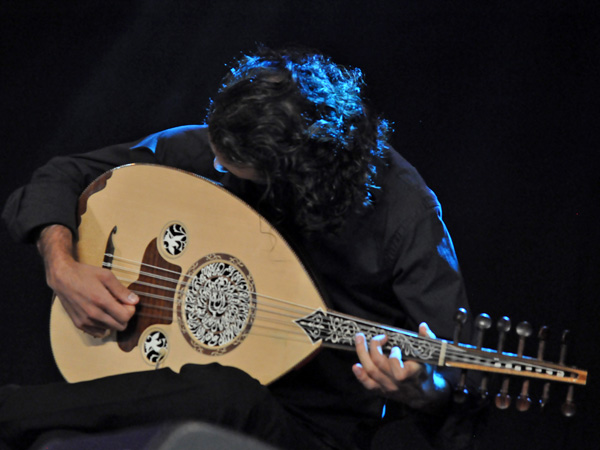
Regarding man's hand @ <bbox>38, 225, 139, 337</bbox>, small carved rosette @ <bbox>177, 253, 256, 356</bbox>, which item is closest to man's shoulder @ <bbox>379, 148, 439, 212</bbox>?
small carved rosette @ <bbox>177, 253, 256, 356</bbox>

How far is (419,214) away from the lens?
5.44 ft

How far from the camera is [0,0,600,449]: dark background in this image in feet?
6.32

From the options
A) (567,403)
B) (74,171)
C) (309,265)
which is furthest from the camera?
(74,171)

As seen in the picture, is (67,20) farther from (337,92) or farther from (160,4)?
(337,92)

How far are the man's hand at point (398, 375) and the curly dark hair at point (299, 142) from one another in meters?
0.36

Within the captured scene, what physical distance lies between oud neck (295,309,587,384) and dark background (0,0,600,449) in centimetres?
56

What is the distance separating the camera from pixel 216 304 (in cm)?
162

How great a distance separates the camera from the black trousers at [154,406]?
1.46m

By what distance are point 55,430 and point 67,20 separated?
1600 mm

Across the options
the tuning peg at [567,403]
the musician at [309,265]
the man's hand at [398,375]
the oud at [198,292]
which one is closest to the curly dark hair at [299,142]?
the musician at [309,265]

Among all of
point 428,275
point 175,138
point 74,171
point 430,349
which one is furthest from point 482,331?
point 74,171

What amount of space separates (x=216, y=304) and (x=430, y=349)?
52 cm

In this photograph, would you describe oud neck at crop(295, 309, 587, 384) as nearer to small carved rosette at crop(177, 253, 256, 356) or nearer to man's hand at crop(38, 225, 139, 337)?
small carved rosette at crop(177, 253, 256, 356)

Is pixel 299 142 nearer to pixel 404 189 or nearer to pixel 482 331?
pixel 404 189
